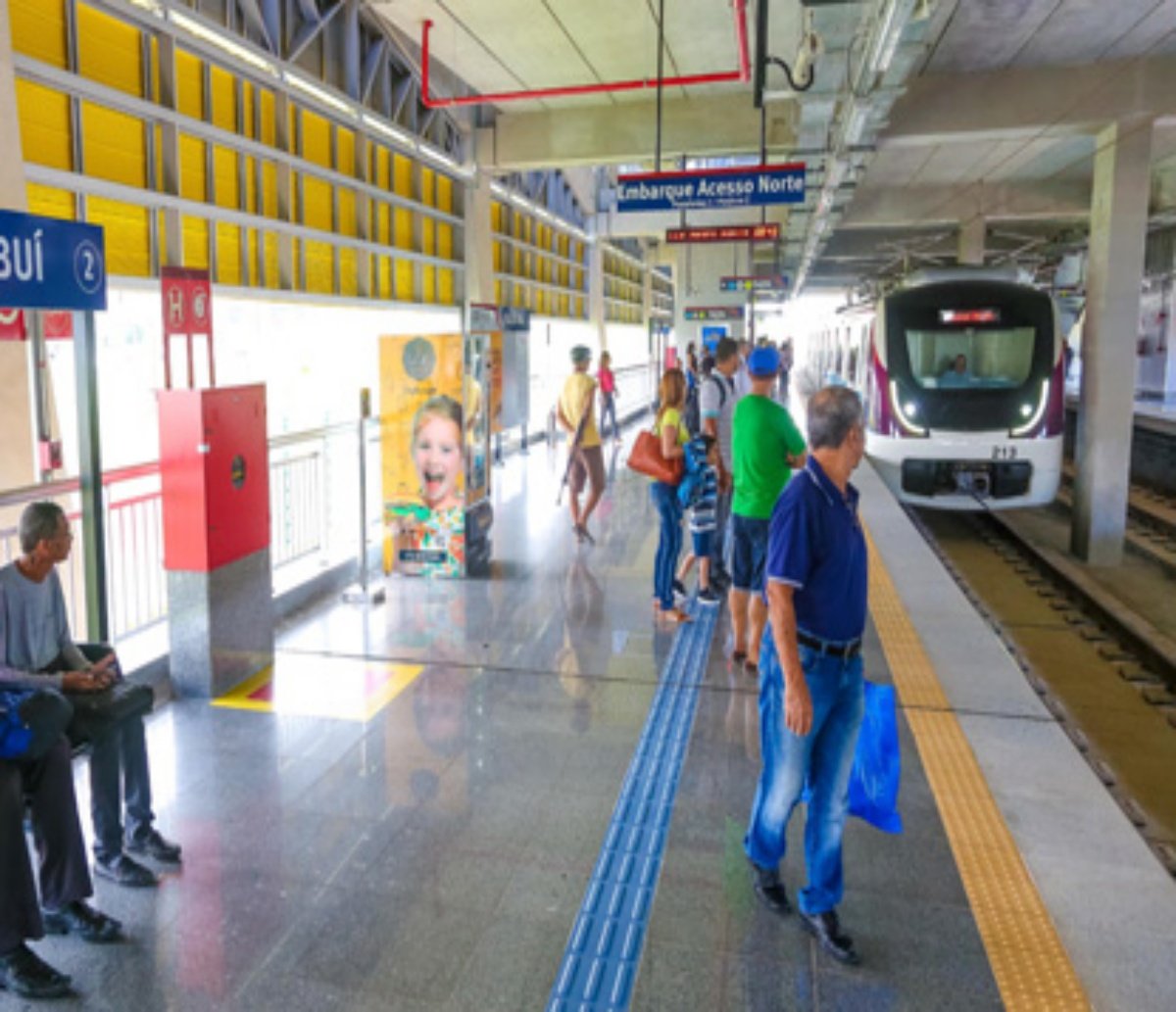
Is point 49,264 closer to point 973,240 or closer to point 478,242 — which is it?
point 478,242

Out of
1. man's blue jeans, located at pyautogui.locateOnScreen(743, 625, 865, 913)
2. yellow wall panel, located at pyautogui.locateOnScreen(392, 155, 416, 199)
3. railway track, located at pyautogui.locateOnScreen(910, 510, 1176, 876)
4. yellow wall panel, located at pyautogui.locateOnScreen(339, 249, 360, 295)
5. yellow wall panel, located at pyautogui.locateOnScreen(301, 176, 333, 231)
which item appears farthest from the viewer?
yellow wall panel, located at pyautogui.locateOnScreen(392, 155, 416, 199)

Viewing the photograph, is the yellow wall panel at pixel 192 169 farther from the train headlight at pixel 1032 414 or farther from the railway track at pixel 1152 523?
the railway track at pixel 1152 523

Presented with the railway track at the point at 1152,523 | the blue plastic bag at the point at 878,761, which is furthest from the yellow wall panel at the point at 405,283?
the blue plastic bag at the point at 878,761

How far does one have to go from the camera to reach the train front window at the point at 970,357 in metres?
11.2

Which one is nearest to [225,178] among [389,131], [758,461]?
[389,131]

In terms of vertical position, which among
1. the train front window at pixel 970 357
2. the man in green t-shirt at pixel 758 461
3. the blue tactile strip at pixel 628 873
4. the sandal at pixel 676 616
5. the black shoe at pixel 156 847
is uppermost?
the train front window at pixel 970 357

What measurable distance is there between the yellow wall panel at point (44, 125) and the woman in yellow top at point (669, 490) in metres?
5.00

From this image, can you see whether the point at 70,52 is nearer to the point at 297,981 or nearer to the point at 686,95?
the point at 297,981

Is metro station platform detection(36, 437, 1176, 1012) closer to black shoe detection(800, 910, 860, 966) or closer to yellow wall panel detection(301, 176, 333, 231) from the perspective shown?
black shoe detection(800, 910, 860, 966)

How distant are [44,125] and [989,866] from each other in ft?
26.1

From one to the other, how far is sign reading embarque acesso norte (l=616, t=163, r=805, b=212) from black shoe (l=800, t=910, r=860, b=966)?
24.2ft

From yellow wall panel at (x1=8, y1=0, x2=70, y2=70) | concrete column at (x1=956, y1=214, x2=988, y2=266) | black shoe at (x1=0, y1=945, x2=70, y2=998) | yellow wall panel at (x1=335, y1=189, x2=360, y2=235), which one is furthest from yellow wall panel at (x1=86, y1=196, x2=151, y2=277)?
concrete column at (x1=956, y1=214, x2=988, y2=266)

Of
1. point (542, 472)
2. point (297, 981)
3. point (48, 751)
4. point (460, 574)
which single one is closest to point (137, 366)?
point (460, 574)

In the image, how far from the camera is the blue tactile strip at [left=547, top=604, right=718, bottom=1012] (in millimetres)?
3014
